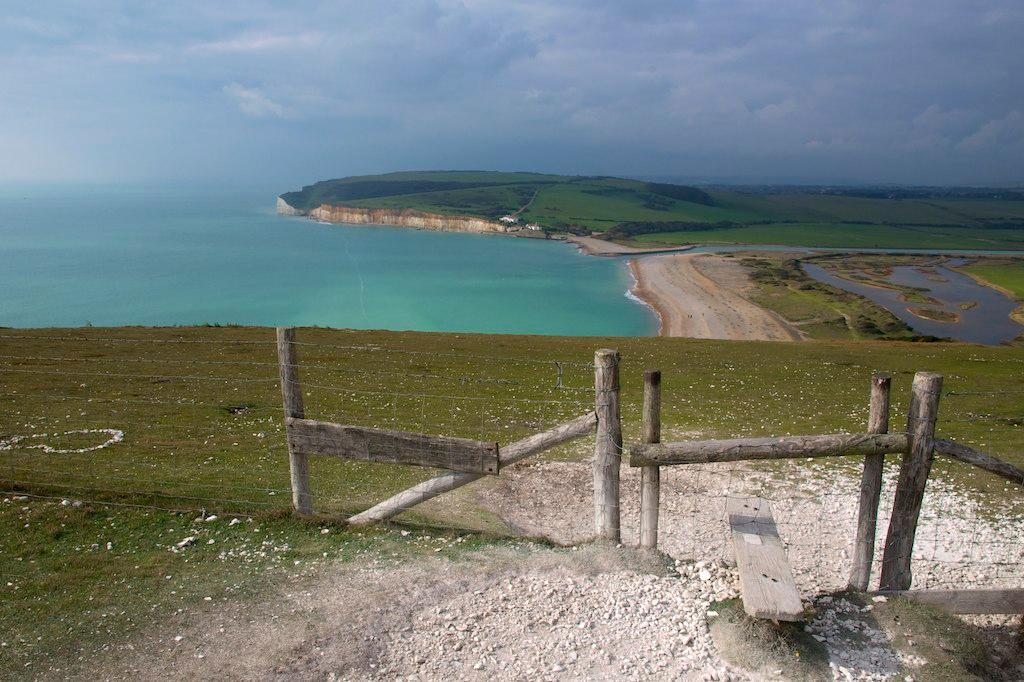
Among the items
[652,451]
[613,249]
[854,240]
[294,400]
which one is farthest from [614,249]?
[652,451]

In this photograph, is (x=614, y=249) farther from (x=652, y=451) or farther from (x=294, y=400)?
(x=652, y=451)

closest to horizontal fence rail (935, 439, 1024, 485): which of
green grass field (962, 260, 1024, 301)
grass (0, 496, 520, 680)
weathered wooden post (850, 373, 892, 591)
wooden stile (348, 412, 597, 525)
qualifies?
weathered wooden post (850, 373, 892, 591)

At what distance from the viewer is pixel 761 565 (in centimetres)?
838

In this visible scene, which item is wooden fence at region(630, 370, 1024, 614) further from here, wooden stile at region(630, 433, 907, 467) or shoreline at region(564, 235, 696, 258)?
shoreline at region(564, 235, 696, 258)

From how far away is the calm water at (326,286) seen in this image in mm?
94625

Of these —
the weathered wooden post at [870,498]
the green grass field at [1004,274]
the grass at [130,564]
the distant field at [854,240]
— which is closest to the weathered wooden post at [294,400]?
the grass at [130,564]

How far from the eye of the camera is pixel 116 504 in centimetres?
1173

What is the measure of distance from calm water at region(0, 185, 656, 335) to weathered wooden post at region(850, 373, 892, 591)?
70.4 meters

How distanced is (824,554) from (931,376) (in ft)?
14.0

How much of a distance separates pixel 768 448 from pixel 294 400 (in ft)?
24.9

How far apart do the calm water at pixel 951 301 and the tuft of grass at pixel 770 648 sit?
79.5 metres

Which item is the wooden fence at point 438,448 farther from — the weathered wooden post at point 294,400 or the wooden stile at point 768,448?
the wooden stile at point 768,448

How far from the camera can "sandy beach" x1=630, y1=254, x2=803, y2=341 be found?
73250 mm

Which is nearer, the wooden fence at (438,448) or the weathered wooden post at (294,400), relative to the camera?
the wooden fence at (438,448)
